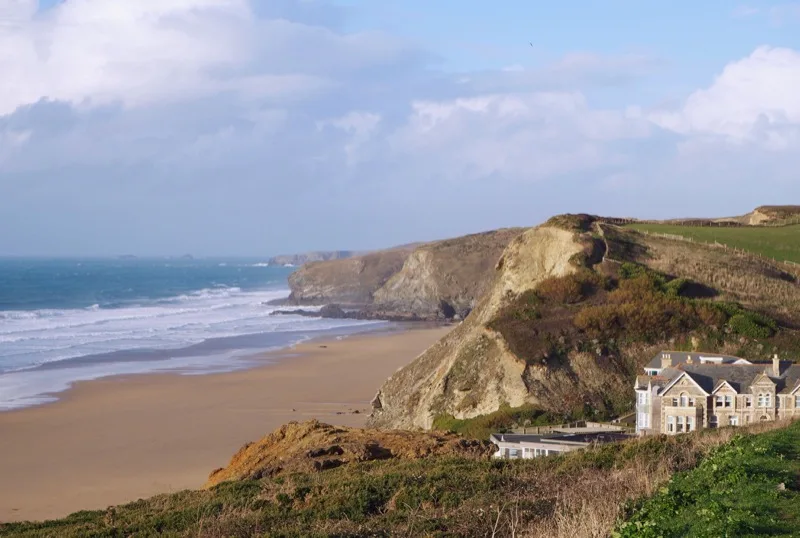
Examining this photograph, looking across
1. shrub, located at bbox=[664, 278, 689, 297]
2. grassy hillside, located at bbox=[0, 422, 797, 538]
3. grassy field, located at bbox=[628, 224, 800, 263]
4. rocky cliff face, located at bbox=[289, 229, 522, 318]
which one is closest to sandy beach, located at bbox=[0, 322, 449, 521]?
grassy hillside, located at bbox=[0, 422, 797, 538]

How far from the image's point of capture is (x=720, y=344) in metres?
35.6

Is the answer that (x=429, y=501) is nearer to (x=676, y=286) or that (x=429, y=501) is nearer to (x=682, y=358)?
(x=682, y=358)

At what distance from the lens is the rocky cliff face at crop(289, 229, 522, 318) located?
95.9m

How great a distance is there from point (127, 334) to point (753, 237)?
4587 centimetres

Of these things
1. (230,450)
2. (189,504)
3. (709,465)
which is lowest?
(230,450)

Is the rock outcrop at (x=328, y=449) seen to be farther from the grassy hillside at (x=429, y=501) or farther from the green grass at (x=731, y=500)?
the green grass at (x=731, y=500)

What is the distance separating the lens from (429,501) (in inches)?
559

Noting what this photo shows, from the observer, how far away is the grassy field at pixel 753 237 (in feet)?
162

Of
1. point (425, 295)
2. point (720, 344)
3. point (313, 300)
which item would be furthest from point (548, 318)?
point (313, 300)

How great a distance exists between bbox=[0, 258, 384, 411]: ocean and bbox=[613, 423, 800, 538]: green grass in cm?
3484

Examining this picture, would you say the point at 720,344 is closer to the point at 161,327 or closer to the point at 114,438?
the point at 114,438

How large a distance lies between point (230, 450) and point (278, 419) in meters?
5.48

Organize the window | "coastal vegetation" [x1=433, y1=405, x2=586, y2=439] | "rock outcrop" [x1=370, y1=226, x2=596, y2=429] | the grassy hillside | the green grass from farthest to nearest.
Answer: "rock outcrop" [x1=370, y1=226, x2=596, y2=429] → "coastal vegetation" [x1=433, y1=405, x2=586, y2=439] → the window → the grassy hillside → the green grass

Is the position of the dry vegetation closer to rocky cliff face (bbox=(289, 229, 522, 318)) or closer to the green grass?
the green grass
